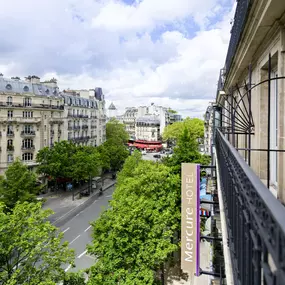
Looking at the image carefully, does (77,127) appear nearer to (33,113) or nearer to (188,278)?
(33,113)

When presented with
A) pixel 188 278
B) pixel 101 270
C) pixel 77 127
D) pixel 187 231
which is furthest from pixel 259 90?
pixel 77 127

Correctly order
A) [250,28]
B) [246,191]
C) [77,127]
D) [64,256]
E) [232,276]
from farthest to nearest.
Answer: [77,127]
[64,256]
[250,28]
[232,276]
[246,191]

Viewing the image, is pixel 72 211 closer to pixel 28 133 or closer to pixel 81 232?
pixel 81 232

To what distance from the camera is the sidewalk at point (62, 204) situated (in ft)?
98.4

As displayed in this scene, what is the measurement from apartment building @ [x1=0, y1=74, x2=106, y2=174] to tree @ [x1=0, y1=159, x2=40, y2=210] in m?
11.2

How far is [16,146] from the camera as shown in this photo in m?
38.4

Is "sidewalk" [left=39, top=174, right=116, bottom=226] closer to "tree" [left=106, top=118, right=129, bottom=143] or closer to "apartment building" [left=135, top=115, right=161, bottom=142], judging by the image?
"tree" [left=106, top=118, right=129, bottom=143]

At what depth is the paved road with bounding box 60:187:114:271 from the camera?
67.1 feet

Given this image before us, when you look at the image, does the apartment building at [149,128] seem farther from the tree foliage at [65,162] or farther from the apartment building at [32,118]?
the tree foliage at [65,162]

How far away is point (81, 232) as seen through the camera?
85.0ft

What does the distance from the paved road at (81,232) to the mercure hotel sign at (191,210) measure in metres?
8.24

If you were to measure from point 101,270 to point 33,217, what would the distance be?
4.34 meters

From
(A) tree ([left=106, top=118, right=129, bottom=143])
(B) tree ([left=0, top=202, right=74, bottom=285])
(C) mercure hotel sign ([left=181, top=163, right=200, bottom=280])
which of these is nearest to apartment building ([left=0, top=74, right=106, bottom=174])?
(A) tree ([left=106, top=118, right=129, bottom=143])

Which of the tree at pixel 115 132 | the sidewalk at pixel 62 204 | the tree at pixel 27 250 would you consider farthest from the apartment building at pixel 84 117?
the tree at pixel 27 250
